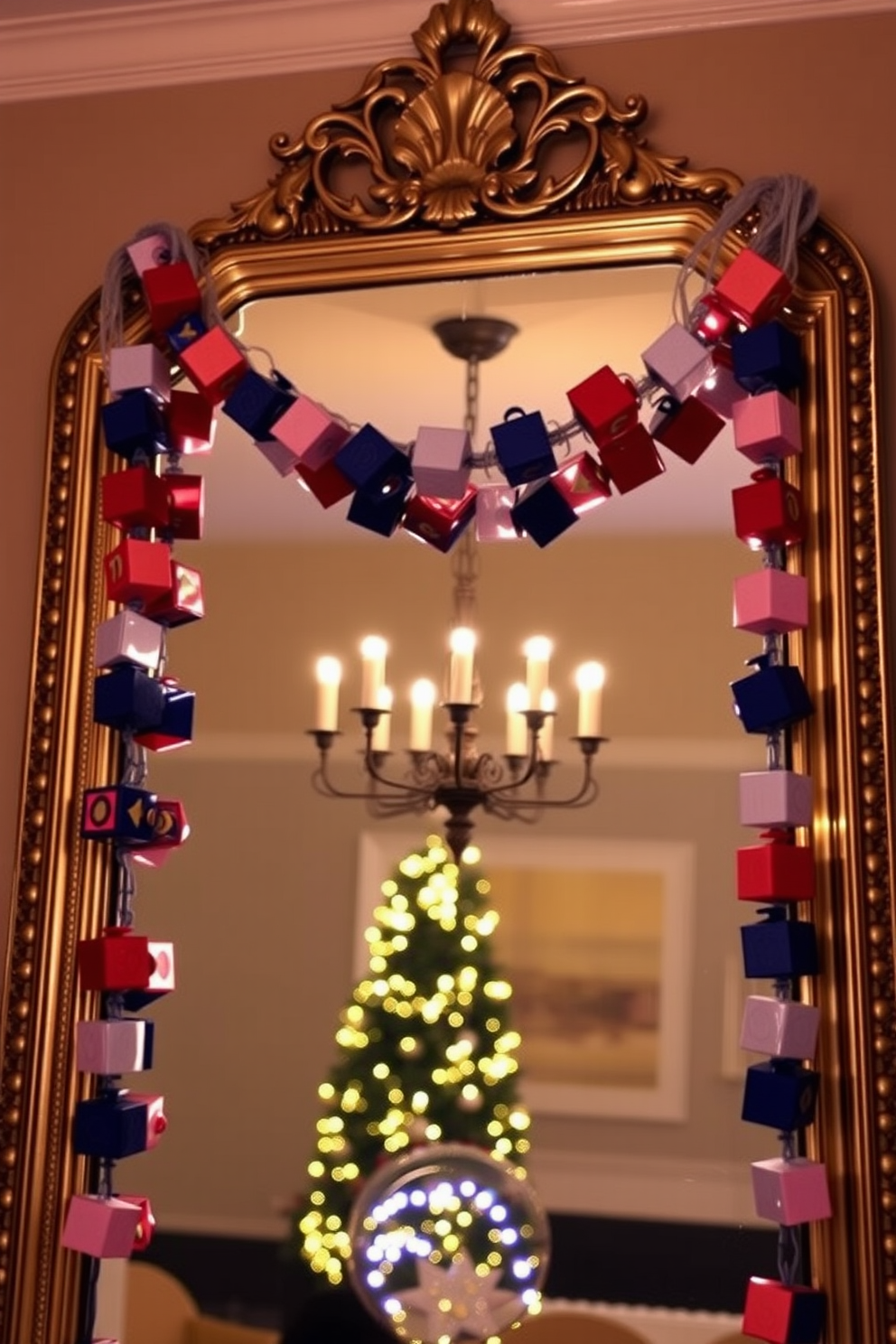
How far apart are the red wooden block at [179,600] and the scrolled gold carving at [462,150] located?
35 centimetres

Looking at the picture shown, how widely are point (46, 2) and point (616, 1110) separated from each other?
50.4 inches

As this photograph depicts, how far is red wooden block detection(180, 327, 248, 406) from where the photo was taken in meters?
1.55

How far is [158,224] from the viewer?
1.63 metres

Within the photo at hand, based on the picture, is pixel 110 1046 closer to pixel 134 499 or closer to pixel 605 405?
pixel 134 499

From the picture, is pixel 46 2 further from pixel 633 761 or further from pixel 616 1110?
pixel 616 1110

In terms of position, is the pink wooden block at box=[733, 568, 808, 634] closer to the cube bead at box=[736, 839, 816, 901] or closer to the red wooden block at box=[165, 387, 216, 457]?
the cube bead at box=[736, 839, 816, 901]

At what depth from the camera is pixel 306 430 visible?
5.02ft

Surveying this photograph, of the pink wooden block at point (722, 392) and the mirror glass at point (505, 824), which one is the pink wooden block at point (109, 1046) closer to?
the mirror glass at point (505, 824)

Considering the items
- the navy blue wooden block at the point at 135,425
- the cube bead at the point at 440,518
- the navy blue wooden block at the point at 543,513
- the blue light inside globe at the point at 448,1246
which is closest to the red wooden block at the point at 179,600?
the navy blue wooden block at the point at 135,425

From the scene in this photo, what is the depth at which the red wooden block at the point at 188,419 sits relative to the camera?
161 centimetres

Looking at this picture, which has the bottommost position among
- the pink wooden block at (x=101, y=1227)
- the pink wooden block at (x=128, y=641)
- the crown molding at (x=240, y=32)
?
the pink wooden block at (x=101, y=1227)

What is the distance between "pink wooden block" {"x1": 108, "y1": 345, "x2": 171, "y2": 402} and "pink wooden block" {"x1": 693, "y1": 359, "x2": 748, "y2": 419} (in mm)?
536

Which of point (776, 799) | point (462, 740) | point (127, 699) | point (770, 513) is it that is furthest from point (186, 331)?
point (776, 799)

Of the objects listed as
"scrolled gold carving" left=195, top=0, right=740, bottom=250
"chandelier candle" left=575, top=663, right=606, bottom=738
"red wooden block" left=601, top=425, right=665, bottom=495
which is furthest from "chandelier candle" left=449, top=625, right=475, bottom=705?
"scrolled gold carving" left=195, top=0, right=740, bottom=250
